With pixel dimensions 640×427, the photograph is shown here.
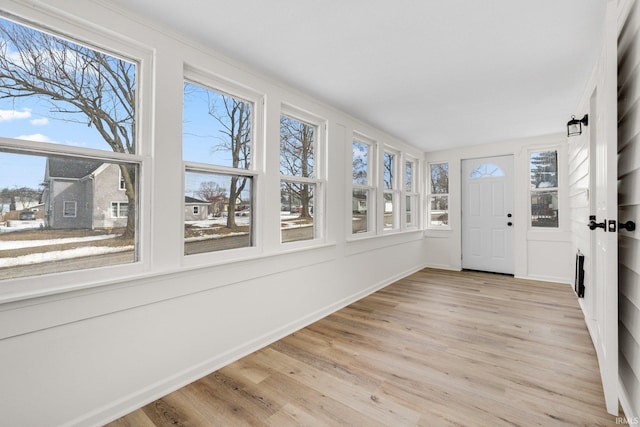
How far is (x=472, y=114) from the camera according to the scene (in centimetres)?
379

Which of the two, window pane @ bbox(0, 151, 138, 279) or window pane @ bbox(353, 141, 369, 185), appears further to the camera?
window pane @ bbox(353, 141, 369, 185)

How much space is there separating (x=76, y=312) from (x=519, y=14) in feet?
10.3

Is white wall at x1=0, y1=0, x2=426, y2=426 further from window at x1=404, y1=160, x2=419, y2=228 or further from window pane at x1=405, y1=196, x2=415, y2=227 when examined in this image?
window pane at x1=405, y1=196, x2=415, y2=227

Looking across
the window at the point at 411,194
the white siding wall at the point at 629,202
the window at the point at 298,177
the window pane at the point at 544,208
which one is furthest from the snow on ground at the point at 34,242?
the window pane at the point at 544,208

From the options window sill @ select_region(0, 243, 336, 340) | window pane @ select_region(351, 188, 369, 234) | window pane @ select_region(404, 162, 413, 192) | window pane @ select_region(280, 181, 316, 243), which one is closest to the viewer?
window sill @ select_region(0, 243, 336, 340)

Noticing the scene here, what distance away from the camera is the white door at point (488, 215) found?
532 cm

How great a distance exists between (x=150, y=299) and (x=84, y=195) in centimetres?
73

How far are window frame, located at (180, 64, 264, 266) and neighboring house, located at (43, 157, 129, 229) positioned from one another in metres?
0.39

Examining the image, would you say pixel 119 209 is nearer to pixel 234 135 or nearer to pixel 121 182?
pixel 121 182

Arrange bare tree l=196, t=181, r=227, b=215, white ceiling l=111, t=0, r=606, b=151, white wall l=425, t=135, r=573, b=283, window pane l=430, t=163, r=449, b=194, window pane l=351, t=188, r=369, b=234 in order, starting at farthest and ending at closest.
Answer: window pane l=430, t=163, r=449, b=194, white wall l=425, t=135, r=573, b=283, window pane l=351, t=188, r=369, b=234, bare tree l=196, t=181, r=227, b=215, white ceiling l=111, t=0, r=606, b=151

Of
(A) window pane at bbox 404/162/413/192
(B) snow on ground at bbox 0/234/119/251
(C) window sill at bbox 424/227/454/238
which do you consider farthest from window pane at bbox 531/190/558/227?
(B) snow on ground at bbox 0/234/119/251

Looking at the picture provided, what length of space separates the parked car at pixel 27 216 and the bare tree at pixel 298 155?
185 centimetres

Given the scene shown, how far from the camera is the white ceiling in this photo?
6.00 ft

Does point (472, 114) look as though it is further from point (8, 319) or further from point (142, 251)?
point (8, 319)
